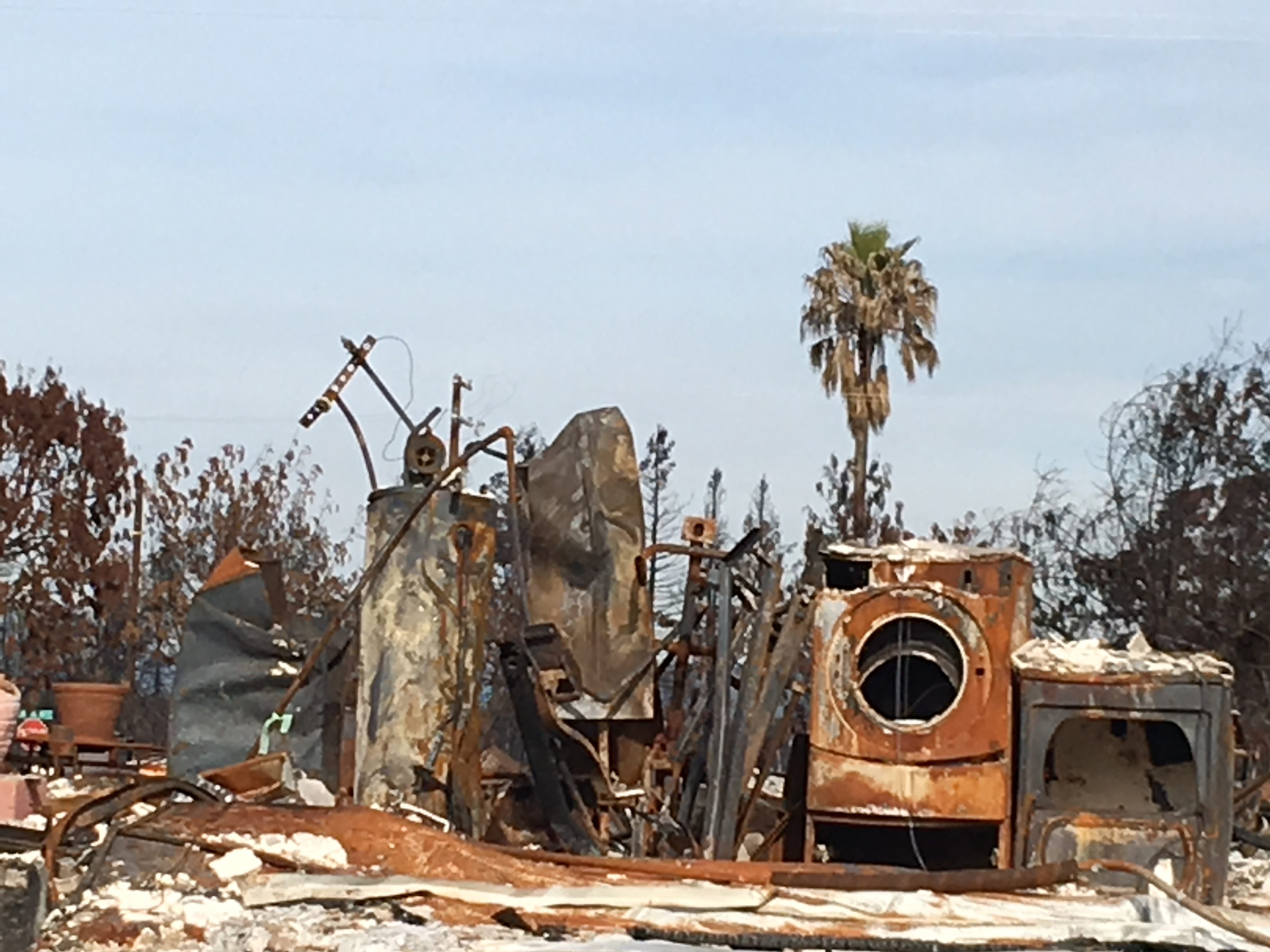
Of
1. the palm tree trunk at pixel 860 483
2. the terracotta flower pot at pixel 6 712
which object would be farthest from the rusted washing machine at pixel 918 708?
the palm tree trunk at pixel 860 483

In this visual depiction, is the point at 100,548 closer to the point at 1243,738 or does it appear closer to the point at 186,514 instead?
the point at 186,514

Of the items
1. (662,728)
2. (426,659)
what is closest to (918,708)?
(662,728)

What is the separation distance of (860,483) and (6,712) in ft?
67.6

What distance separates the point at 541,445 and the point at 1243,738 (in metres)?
18.9

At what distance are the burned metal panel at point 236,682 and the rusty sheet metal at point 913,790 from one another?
11.2 ft

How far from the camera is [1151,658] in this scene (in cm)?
968

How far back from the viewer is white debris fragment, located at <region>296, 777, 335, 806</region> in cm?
1002

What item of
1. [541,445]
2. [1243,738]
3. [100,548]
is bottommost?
[1243,738]

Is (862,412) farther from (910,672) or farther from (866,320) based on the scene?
(910,672)

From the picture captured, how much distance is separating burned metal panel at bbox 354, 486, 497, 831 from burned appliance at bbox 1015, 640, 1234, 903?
314 centimetres

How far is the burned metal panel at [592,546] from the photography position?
11203 mm

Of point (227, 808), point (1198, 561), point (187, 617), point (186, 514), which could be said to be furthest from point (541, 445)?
point (227, 808)

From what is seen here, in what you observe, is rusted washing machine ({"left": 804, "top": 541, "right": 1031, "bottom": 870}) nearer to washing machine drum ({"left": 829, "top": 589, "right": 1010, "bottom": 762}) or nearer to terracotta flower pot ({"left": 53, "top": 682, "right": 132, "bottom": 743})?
washing machine drum ({"left": 829, "top": 589, "right": 1010, "bottom": 762})

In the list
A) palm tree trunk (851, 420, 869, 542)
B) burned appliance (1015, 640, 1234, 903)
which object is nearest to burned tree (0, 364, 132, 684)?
palm tree trunk (851, 420, 869, 542)
